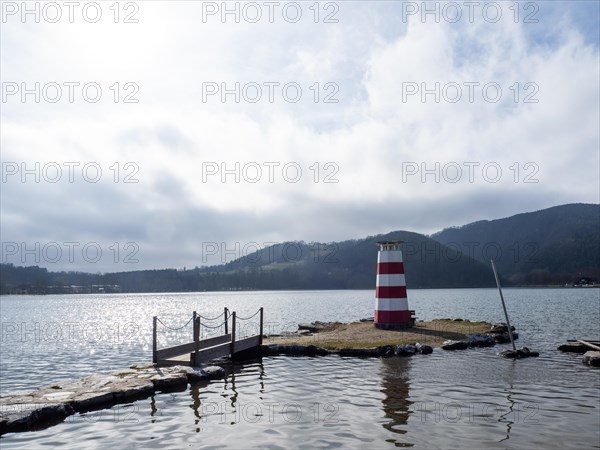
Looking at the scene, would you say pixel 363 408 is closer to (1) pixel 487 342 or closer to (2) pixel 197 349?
(2) pixel 197 349

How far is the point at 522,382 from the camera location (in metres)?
16.2

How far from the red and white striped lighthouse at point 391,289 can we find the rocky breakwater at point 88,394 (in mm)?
13375

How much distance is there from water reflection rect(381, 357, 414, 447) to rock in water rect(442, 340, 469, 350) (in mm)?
3672

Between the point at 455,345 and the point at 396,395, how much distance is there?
419 inches

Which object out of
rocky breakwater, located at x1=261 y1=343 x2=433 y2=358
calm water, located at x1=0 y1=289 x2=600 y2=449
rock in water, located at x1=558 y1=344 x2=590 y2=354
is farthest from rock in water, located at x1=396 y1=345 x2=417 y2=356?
rock in water, located at x1=558 y1=344 x2=590 y2=354

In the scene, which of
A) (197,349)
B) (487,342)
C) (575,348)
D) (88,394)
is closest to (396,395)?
(197,349)

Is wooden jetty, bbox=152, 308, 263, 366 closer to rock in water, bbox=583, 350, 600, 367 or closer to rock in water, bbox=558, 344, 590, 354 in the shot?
rock in water, bbox=583, 350, 600, 367

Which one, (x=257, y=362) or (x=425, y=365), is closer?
(x=425, y=365)

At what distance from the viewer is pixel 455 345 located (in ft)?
78.7

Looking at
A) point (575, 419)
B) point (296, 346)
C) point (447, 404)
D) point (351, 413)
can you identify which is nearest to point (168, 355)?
point (296, 346)

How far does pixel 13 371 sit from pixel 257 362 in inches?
479

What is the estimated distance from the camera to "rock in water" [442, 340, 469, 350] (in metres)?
23.8

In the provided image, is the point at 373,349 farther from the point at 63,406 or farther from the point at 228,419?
the point at 63,406

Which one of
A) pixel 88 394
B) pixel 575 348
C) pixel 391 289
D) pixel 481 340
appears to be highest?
pixel 391 289
